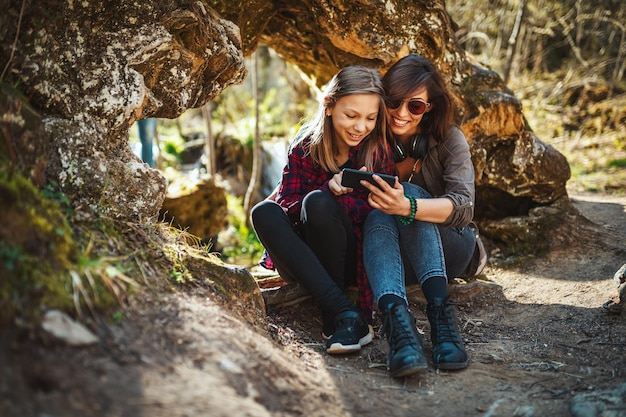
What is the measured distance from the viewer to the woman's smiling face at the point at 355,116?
3.29 m

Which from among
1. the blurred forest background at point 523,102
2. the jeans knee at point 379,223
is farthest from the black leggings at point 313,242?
the blurred forest background at point 523,102

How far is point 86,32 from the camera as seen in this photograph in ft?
9.71

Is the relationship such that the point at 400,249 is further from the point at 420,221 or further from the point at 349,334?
the point at 349,334

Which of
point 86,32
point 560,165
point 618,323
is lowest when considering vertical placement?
point 618,323

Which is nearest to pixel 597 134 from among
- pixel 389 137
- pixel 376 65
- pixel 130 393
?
pixel 376 65

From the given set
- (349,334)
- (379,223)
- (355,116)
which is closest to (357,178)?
(379,223)

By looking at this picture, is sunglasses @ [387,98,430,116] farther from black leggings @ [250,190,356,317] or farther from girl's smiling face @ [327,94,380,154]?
black leggings @ [250,190,356,317]

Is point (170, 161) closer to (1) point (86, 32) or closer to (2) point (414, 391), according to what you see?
(1) point (86, 32)

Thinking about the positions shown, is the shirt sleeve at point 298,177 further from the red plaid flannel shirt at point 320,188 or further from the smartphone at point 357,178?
the smartphone at point 357,178

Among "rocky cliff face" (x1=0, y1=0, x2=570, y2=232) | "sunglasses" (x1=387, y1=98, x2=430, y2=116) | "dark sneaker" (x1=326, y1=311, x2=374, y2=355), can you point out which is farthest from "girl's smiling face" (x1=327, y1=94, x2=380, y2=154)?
"dark sneaker" (x1=326, y1=311, x2=374, y2=355)

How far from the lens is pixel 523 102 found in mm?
10531

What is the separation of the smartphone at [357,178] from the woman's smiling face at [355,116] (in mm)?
319

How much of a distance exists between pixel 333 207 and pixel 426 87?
930mm

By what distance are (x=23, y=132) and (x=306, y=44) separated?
2.84m
